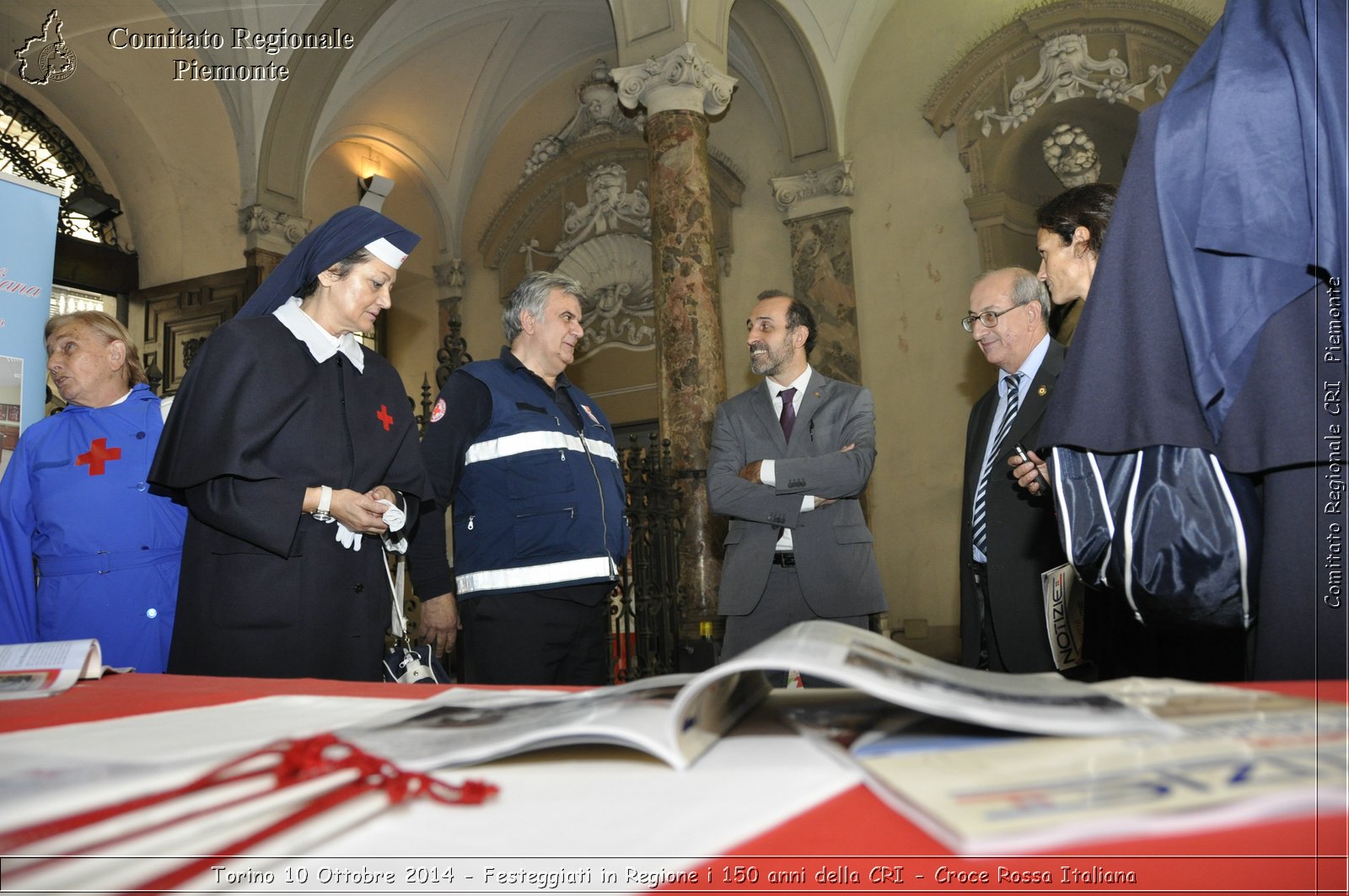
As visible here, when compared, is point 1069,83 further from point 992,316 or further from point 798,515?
point 798,515

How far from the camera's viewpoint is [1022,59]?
384 inches

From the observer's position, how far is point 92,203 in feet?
33.2

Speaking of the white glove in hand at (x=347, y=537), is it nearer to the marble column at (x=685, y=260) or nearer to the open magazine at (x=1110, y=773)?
the open magazine at (x=1110, y=773)

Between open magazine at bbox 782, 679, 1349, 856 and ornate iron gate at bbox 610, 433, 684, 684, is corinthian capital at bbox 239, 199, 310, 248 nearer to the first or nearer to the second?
ornate iron gate at bbox 610, 433, 684, 684

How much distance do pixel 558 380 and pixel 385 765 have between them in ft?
10.8

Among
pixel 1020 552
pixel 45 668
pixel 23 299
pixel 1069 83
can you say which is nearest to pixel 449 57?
pixel 1069 83

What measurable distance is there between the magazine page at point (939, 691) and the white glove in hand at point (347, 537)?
7.19 ft

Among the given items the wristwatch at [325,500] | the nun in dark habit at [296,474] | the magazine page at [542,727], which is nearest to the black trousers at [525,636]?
the nun in dark habit at [296,474]

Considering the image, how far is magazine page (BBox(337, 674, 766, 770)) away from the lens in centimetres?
69

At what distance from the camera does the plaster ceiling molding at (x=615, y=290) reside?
12117mm

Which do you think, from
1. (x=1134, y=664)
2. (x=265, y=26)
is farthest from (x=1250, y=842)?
(x=265, y=26)

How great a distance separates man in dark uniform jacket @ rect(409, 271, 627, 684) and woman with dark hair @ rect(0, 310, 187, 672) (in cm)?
87

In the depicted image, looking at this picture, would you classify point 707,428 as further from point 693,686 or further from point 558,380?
point 693,686

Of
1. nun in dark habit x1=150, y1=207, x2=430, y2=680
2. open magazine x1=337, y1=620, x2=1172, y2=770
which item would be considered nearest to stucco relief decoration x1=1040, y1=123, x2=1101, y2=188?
nun in dark habit x1=150, y1=207, x2=430, y2=680
